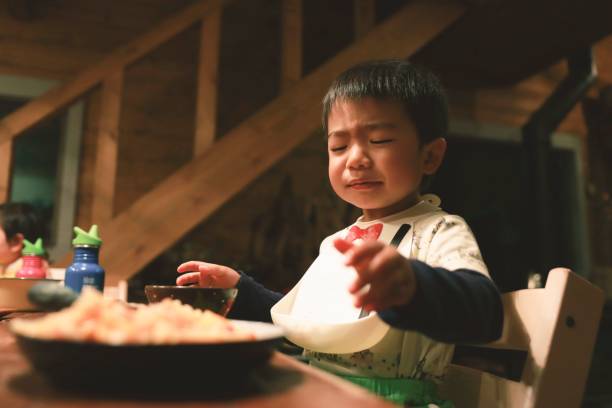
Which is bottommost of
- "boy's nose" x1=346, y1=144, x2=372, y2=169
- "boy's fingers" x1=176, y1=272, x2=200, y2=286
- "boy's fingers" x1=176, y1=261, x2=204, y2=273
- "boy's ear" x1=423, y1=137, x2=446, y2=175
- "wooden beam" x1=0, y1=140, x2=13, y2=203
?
"boy's fingers" x1=176, y1=272, x2=200, y2=286

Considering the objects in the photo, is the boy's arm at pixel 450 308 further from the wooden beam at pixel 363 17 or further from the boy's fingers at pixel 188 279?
the wooden beam at pixel 363 17

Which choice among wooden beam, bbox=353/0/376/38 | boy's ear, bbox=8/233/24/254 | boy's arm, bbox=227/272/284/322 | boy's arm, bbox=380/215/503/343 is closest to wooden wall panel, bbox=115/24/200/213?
boy's ear, bbox=8/233/24/254

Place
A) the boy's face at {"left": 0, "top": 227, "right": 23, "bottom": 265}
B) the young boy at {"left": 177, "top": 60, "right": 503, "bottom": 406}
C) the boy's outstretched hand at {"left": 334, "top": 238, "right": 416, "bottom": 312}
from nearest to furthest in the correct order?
the boy's outstretched hand at {"left": 334, "top": 238, "right": 416, "bottom": 312} < the young boy at {"left": 177, "top": 60, "right": 503, "bottom": 406} < the boy's face at {"left": 0, "top": 227, "right": 23, "bottom": 265}

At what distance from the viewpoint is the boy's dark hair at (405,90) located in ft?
3.50

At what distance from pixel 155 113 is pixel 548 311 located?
357 cm

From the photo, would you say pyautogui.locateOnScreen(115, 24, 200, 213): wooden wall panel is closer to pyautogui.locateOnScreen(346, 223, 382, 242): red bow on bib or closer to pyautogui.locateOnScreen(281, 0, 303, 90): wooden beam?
pyautogui.locateOnScreen(281, 0, 303, 90): wooden beam

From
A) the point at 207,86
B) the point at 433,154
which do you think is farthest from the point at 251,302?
the point at 207,86

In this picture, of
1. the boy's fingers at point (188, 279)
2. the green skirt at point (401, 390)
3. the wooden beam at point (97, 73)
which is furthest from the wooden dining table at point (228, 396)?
the wooden beam at point (97, 73)

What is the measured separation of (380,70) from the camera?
43.3 inches

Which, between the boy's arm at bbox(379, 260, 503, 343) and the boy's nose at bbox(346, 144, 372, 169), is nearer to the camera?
the boy's arm at bbox(379, 260, 503, 343)

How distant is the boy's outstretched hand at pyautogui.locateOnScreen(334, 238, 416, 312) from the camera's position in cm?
61

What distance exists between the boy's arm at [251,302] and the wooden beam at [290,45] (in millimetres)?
1569

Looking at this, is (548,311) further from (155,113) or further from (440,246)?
(155,113)

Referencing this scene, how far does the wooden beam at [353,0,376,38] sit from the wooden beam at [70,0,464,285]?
0.20 meters
